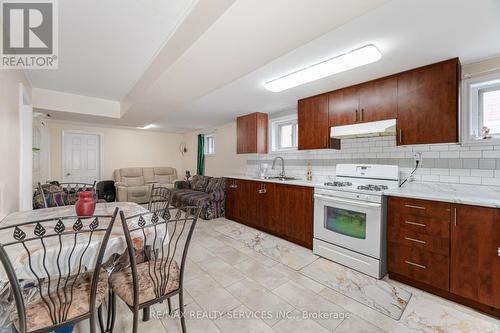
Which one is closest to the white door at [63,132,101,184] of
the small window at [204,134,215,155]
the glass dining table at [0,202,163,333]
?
the small window at [204,134,215,155]

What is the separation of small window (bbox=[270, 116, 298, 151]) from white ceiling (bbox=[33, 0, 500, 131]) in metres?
1.07

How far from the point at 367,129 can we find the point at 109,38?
2888 mm

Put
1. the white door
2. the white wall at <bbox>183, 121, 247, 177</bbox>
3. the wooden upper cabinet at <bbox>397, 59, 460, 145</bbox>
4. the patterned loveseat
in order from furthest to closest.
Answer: the white door < the white wall at <bbox>183, 121, 247, 177</bbox> < the patterned loveseat < the wooden upper cabinet at <bbox>397, 59, 460, 145</bbox>

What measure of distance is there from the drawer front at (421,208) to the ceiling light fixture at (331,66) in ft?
4.58

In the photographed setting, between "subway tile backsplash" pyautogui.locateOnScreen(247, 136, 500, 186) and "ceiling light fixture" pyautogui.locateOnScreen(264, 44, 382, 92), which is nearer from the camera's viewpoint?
"ceiling light fixture" pyautogui.locateOnScreen(264, 44, 382, 92)

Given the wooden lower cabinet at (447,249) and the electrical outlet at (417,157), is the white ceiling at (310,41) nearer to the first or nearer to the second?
the electrical outlet at (417,157)

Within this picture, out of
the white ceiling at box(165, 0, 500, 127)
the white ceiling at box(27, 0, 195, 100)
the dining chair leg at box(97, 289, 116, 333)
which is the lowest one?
the dining chair leg at box(97, 289, 116, 333)

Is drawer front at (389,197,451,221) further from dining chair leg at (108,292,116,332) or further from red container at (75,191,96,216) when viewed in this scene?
red container at (75,191,96,216)

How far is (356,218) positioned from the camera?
244 cm

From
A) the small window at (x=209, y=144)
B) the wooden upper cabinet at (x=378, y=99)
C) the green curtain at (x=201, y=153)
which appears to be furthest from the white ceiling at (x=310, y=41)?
the green curtain at (x=201, y=153)

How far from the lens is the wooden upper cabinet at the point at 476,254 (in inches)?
Answer: 65.6

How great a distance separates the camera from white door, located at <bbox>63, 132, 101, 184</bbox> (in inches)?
222

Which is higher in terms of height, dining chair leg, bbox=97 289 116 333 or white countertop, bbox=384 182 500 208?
white countertop, bbox=384 182 500 208

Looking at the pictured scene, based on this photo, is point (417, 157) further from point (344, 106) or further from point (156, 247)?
point (156, 247)
